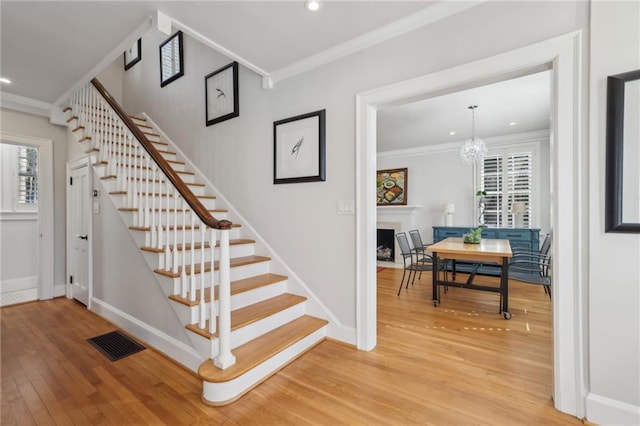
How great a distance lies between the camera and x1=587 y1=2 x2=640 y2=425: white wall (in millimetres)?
1452

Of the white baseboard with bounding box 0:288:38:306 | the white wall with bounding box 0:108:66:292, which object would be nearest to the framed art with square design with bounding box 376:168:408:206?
the white wall with bounding box 0:108:66:292

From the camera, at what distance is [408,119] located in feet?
14.6

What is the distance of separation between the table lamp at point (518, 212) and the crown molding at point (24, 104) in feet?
24.2

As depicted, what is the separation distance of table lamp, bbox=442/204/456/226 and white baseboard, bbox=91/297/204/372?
514 cm

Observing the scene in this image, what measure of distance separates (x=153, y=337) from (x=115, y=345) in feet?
1.29

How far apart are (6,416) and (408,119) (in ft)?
16.6

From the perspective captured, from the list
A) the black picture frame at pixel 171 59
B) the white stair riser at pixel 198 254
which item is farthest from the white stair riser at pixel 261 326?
the black picture frame at pixel 171 59

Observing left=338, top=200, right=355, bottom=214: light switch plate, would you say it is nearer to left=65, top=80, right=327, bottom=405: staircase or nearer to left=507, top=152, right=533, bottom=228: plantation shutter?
left=65, top=80, right=327, bottom=405: staircase

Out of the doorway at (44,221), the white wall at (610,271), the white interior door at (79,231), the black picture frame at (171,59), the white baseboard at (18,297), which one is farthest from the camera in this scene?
the black picture frame at (171,59)

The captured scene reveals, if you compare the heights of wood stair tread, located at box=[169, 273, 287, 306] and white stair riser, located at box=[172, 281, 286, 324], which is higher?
wood stair tread, located at box=[169, 273, 287, 306]

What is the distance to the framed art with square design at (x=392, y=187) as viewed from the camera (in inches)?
257

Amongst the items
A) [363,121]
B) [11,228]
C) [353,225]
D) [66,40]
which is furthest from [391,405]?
[11,228]

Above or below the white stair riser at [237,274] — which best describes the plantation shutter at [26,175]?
above

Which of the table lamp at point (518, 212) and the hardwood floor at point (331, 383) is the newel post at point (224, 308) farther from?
the table lamp at point (518, 212)
